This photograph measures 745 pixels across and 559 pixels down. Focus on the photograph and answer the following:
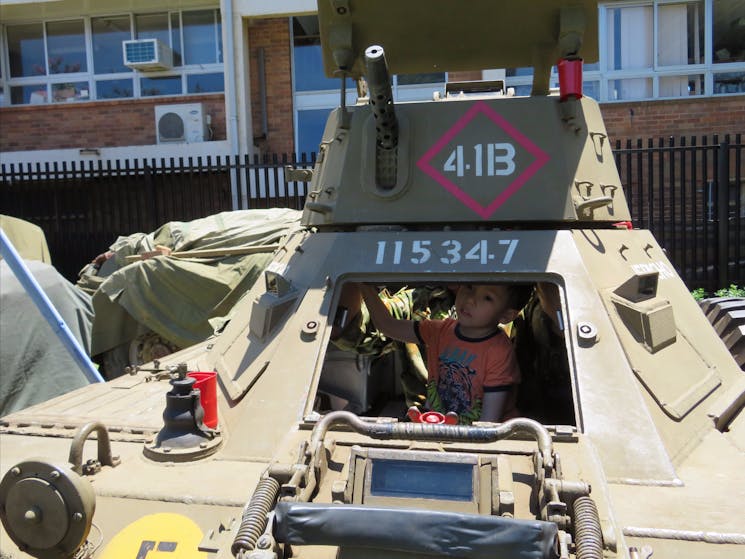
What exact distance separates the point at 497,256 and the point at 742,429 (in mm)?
1129

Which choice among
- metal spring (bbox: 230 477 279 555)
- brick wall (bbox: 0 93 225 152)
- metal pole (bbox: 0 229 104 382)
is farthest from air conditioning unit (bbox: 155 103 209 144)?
metal spring (bbox: 230 477 279 555)

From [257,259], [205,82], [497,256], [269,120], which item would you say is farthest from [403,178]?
[205,82]

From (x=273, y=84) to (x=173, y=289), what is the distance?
684 cm

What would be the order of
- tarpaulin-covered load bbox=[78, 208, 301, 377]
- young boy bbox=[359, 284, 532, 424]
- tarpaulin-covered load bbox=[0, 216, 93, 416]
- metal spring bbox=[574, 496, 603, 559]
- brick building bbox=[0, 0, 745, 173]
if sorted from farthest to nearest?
1. brick building bbox=[0, 0, 745, 173]
2. tarpaulin-covered load bbox=[78, 208, 301, 377]
3. tarpaulin-covered load bbox=[0, 216, 93, 416]
4. young boy bbox=[359, 284, 532, 424]
5. metal spring bbox=[574, 496, 603, 559]

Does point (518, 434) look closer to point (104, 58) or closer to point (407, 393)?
point (407, 393)

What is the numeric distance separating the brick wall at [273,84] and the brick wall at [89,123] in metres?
0.75

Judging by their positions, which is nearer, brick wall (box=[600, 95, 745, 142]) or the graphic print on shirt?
the graphic print on shirt

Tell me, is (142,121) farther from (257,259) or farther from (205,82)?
(257,259)

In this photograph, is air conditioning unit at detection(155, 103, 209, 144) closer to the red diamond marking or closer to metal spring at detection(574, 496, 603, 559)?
the red diamond marking

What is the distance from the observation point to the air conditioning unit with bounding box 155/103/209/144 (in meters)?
13.4

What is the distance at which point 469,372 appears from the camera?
335cm

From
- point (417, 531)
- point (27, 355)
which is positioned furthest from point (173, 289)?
point (417, 531)

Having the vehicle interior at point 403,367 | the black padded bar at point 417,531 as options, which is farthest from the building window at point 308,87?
the black padded bar at point 417,531

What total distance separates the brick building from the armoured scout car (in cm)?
866
